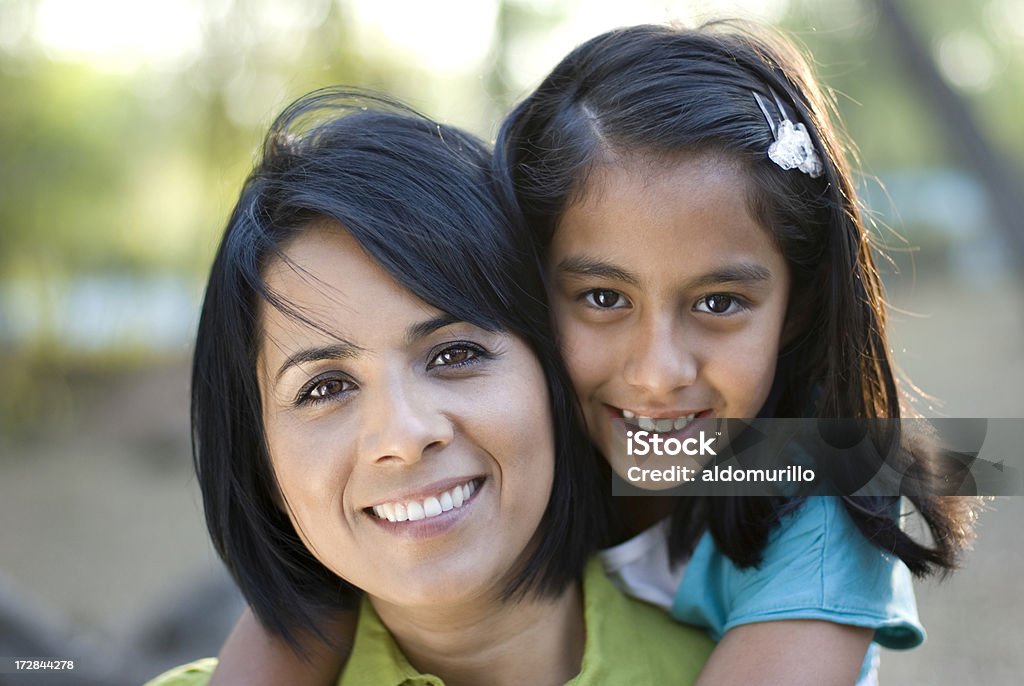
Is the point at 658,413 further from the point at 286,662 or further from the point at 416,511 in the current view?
the point at 286,662

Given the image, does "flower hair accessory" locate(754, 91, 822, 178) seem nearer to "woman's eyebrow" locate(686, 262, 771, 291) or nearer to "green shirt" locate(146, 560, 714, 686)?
"woman's eyebrow" locate(686, 262, 771, 291)

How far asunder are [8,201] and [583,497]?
8.19 metres

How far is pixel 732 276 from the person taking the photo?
200cm

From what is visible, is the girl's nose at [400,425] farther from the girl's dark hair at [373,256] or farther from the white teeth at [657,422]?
the white teeth at [657,422]

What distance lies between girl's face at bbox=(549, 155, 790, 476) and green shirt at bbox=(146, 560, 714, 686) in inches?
11.7

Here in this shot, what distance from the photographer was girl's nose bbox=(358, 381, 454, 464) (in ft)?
5.42

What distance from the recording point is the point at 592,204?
2.04 meters

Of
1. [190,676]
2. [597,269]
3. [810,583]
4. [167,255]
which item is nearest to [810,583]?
[810,583]

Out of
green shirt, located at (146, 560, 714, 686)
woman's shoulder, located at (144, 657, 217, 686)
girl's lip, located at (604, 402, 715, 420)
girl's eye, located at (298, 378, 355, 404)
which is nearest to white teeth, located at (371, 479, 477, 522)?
girl's eye, located at (298, 378, 355, 404)

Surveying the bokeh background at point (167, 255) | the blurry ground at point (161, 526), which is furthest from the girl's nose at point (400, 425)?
the bokeh background at point (167, 255)

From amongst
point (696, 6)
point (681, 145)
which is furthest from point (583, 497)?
point (696, 6)

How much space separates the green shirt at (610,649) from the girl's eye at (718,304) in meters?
0.55

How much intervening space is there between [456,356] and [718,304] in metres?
0.58

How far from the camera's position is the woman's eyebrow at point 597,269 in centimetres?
199
